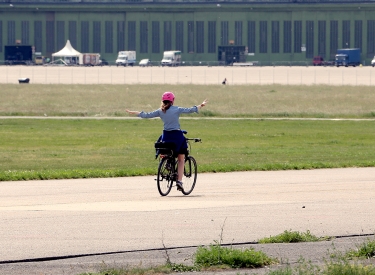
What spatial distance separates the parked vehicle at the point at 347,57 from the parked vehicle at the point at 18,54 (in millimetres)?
50483

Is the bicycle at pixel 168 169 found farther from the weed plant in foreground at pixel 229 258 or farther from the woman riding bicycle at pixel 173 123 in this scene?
the weed plant in foreground at pixel 229 258

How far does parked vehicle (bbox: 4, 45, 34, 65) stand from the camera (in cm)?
14388

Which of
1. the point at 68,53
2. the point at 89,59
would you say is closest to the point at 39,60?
the point at 68,53

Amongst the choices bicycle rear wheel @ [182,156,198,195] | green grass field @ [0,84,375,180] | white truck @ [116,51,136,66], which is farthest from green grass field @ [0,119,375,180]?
white truck @ [116,51,136,66]

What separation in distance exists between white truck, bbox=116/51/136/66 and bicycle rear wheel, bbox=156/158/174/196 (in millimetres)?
124729

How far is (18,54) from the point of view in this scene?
145 meters

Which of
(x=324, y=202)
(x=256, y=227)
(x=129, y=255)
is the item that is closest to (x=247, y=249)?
(x=129, y=255)

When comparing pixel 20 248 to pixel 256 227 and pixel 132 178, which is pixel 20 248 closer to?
pixel 256 227

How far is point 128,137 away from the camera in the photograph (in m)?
36.2

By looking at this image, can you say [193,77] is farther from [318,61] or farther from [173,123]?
[173,123]

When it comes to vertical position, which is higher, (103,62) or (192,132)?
(103,62)

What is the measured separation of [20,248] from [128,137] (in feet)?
82.6

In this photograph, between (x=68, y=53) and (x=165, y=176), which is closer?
(x=165, y=176)

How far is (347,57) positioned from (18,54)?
2131 inches
